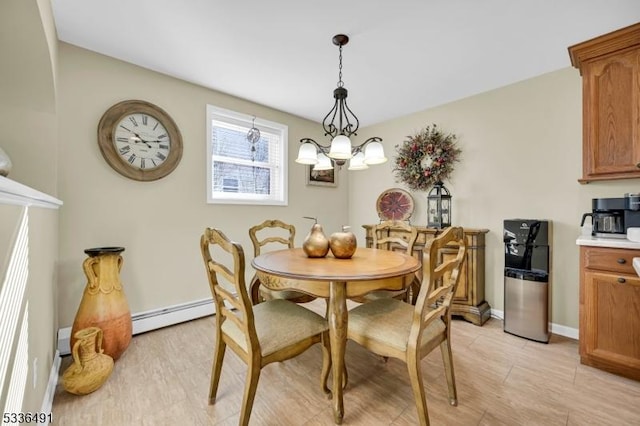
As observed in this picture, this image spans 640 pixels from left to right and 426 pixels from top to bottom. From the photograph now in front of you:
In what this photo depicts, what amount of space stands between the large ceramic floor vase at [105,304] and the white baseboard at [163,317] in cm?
39

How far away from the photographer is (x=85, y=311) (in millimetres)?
1901

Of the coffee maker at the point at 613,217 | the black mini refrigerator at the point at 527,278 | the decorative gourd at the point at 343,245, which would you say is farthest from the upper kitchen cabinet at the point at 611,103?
the decorative gourd at the point at 343,245

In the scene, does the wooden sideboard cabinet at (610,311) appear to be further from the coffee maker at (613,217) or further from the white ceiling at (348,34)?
the white ceiling at (348,34)

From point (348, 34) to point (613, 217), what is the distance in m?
2.51

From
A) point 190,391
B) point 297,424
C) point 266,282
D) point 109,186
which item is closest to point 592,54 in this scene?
point 266,282

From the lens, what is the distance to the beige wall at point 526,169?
239 centimetres

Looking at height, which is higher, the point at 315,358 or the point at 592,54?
the point at 592,54

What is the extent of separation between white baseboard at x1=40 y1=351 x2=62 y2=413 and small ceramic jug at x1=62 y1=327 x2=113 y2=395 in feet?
0.23

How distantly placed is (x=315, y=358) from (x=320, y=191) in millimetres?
2386

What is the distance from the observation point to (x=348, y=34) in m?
1.98

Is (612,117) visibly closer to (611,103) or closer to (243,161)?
(611,103)

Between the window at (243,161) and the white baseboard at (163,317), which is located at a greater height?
the window at (243,161)

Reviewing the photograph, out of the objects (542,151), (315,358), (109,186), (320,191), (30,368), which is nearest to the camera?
(30,368)

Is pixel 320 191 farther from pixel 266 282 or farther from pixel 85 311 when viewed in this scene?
pixel 85 311
